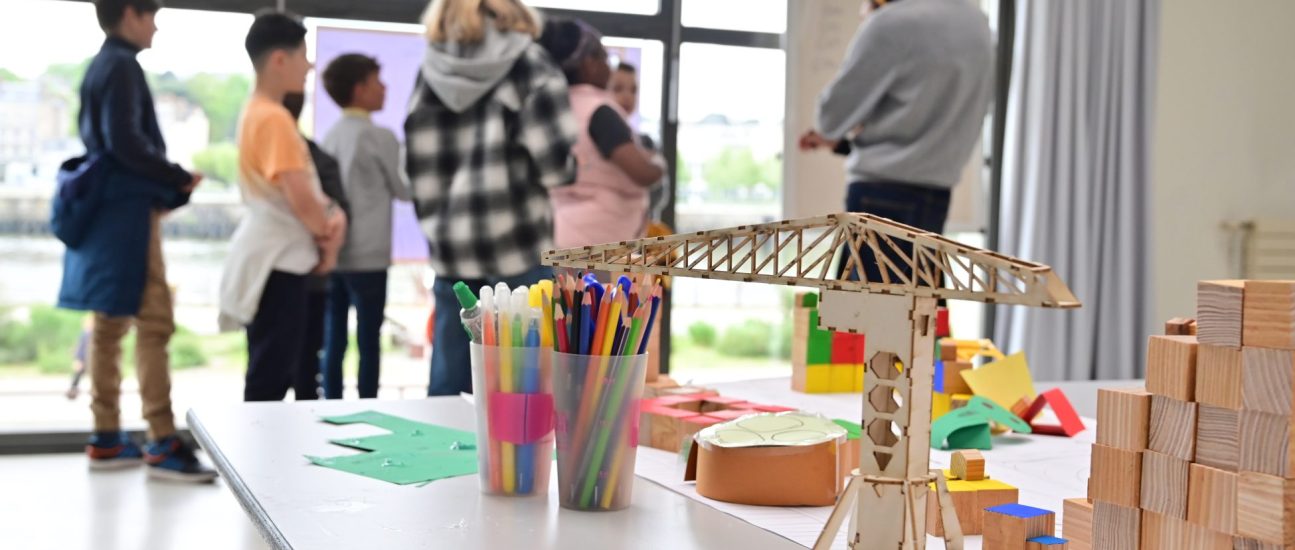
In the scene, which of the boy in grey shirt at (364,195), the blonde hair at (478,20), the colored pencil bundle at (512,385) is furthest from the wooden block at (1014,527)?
the boy in grey shirt at (364,195)

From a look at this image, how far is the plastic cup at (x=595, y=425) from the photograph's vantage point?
1016 mm

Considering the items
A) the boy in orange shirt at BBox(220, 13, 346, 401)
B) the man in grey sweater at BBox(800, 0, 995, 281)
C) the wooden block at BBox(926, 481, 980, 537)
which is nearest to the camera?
the wooden block at BBox(926, 481, 980, 537)

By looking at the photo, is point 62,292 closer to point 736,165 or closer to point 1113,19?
point 736,165

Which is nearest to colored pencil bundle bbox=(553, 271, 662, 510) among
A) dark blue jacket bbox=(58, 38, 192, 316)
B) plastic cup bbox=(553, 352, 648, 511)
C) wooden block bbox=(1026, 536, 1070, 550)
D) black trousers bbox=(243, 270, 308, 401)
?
plastic cup bbox=(553, 352, 648, 511)

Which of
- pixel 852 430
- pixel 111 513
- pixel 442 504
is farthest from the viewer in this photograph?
pixel 111 513

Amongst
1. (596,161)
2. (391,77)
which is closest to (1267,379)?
(596,161)

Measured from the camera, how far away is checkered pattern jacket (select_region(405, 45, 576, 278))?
257cm

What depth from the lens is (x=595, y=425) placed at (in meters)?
1.02

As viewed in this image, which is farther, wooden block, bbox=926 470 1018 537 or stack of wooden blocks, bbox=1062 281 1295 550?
wooden block, bbox=926 470 1018 537

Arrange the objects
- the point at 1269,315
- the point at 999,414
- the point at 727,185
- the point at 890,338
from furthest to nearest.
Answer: the point at 727,185, the point at 999,414, the point at 890,338, the point at 1269,315

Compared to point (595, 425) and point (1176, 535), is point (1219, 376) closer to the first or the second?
point (1176, 535)

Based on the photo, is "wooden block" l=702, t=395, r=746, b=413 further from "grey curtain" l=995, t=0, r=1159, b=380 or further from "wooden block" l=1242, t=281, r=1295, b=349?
"grey curtain" l=995, t=0, r=1159, b=380

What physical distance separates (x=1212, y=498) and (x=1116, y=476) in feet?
0.22

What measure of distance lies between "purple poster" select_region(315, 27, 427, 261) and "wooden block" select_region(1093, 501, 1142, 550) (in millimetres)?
3376
